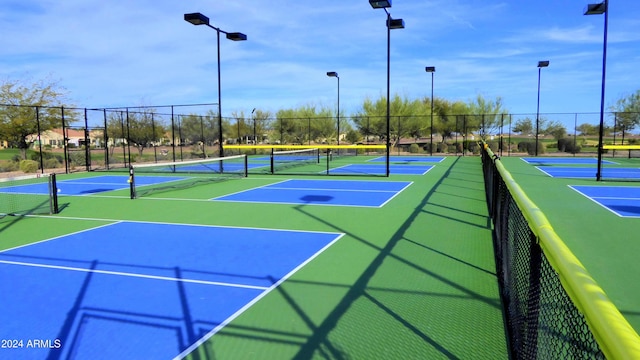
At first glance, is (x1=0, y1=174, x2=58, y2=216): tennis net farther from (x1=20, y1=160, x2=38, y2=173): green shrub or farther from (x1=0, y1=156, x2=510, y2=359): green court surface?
(x1=20, y1=160, x2=38, y2=173): green shrub

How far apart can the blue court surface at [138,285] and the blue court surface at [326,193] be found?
381 cm

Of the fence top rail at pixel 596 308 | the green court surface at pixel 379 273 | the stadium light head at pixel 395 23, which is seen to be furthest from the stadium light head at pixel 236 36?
the fence top rail at pixel 596 308

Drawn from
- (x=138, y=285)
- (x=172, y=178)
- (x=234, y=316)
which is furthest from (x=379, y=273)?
(x=172, y=178)

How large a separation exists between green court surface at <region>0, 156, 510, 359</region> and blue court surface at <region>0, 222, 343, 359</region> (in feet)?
1.27

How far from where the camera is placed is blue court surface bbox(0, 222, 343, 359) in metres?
4.32

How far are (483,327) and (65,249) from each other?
6.47 metres

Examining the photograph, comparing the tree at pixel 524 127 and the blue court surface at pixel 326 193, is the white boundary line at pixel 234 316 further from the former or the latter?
the tree at pixel 524 127

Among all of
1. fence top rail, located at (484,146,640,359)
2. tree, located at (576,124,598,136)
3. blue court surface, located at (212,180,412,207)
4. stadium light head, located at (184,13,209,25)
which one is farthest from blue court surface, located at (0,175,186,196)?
tree, located at (576,124,598,136)

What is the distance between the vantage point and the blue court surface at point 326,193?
12.6 metres

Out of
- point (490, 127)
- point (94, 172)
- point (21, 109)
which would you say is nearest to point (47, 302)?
point (94, 172)

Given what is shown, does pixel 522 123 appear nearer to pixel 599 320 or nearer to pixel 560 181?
pixel 560 181

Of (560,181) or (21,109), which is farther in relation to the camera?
(21,109)

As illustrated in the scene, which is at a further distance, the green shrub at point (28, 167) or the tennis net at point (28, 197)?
the green shrub at point (28, 167)

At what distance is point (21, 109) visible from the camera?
27281 millimetres
